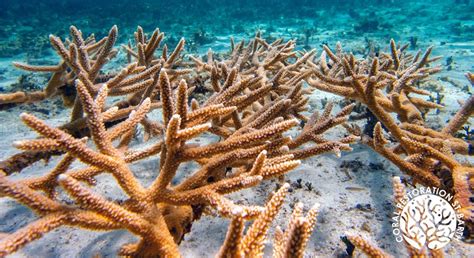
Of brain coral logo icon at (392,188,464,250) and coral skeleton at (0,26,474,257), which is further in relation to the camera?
brain coral logo icon at (392,188,464,250)

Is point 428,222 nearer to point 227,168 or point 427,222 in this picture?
point 427,222

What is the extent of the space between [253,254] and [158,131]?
8.30 feet

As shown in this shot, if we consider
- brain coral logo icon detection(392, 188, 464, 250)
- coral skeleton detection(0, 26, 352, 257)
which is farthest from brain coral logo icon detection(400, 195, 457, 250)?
coral skeleton detection(0, 26, 352, 257)

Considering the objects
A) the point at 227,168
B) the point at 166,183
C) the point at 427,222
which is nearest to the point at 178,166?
the point at 166,183

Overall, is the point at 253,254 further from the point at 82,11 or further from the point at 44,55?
the point at 82,11

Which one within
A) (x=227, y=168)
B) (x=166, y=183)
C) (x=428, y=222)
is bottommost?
(x=227, y=168)

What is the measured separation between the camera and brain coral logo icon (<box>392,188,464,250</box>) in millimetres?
1589

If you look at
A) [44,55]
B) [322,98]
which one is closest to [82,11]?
[44,55]

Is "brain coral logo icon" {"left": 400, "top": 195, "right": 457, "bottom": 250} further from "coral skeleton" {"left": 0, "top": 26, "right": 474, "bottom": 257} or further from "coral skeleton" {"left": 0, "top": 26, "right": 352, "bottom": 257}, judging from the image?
"coral skeleton" {"left": 0, "top": 26, "right": 352, "bottom": 257}

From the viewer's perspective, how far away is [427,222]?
1744 mm

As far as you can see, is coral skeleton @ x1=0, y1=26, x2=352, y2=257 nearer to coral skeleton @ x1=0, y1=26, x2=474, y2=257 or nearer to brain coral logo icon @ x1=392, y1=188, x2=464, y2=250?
coral skeleton @ x1=0, y1=26, x2=474, y2=257

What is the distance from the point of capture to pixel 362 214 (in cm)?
311

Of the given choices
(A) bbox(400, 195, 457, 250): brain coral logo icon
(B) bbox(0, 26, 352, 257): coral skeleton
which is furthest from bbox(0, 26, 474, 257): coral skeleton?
(A) bbox(400, 195, 457, 250): brain coral logo icon

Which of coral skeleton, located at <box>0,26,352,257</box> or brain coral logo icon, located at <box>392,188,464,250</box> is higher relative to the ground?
coral skeleton, located at <box>0,26,352,257</box>
